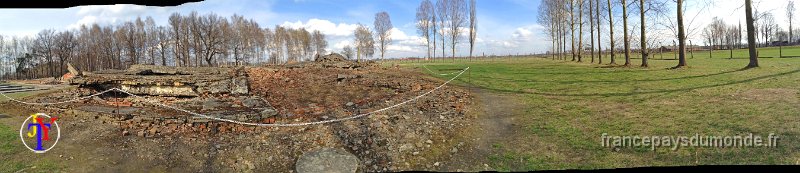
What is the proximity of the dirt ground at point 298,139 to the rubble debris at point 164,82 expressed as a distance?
85.9 inches

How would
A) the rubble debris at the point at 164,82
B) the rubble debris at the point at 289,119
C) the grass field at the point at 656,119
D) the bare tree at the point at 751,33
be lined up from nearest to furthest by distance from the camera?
1. the grass field at the point at 656,119
2. the rubble debris at the point at 289,119
3. the rubble debris at the point at 164,82
4. the bare tree at the point at 751,33

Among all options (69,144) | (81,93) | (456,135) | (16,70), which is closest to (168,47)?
(16,70)

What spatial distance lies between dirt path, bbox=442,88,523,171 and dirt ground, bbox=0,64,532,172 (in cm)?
2

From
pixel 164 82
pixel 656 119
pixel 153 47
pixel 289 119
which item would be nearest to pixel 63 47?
pixel 153 47

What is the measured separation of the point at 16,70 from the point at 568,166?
71801mm

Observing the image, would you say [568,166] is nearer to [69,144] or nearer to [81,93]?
[69,144]

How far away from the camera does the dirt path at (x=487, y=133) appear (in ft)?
23.9

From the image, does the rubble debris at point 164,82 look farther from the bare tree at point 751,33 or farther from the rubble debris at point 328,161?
the bare tree at point 751,33

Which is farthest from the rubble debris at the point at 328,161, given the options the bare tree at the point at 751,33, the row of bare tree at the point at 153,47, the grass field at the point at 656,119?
the row of bare tree at the point at 153,47

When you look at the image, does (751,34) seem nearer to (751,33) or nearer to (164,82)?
(751,33)

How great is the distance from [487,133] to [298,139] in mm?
3894

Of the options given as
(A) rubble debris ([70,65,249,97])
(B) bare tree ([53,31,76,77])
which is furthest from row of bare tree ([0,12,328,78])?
(A) rubble debris ([70,65,249,97])

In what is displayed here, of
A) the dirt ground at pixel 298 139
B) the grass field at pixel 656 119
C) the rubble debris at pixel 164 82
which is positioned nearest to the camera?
the grass field at pixel 656 119

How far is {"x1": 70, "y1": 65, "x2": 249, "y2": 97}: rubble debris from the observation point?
14141 millimetres
